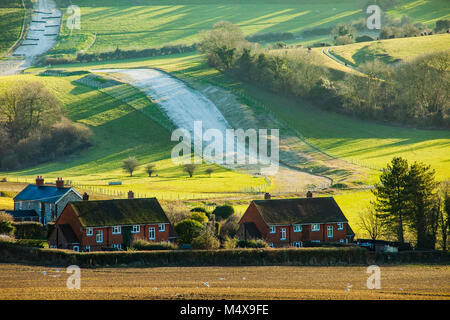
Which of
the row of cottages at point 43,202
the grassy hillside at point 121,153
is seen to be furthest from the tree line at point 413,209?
the row of cottages at point 43,202

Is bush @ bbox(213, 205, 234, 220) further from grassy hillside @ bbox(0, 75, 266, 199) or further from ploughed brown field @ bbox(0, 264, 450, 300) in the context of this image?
ploughed brown field @ bbox(0, 264, 450, 300)

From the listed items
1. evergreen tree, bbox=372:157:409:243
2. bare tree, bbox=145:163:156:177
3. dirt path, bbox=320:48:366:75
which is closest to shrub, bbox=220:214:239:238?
evergreen tree, bbox=372:157:409:243

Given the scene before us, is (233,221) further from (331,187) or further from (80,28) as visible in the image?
(80,28)

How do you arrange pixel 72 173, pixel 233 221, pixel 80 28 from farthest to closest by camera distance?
1. pixel 80 28
2. pixel 72 173
3. pixel 233 221

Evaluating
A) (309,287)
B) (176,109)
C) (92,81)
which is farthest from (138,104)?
(309,287)

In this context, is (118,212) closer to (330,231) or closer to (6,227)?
(6,227)

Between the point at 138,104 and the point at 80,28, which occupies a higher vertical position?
the point at 80,28

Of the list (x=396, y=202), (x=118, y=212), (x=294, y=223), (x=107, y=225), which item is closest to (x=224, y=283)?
(x=107, y=225)
